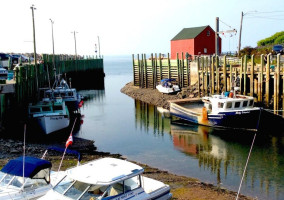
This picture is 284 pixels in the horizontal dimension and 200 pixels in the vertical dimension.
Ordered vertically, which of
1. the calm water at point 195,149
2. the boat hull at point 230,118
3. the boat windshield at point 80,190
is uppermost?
the boat windshield at point 80,190

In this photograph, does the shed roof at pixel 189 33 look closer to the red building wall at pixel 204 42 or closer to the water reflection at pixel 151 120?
the red building wall at pixel 204 42

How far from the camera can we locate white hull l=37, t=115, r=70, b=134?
85.5ft

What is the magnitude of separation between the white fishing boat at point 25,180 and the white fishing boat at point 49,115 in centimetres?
1401

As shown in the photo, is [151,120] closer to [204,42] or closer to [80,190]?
[204,42]

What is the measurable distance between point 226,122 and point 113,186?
60.2ft

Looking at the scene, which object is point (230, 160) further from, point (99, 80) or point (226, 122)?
point (99, 80)

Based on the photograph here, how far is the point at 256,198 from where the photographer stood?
14852 millimetres

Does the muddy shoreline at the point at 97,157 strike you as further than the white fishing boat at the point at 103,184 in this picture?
Yes

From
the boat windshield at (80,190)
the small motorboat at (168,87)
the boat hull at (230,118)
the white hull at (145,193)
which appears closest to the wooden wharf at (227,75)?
the small motorboat at (168,87)

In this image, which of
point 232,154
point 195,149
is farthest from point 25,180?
point 232,154

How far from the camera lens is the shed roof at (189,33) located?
52638mm

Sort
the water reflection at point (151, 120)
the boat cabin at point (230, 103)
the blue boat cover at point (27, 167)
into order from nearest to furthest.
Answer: the blue boat cover at point (27, 167) → the boat cabin at point (230, 103) → the water reflection at point (151, 120)

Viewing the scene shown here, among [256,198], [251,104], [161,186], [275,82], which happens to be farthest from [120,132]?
[161,186]

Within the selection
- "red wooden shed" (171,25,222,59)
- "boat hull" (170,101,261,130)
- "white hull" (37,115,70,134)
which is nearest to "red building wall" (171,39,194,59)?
"red wooden shed" (171,25,222,59)
